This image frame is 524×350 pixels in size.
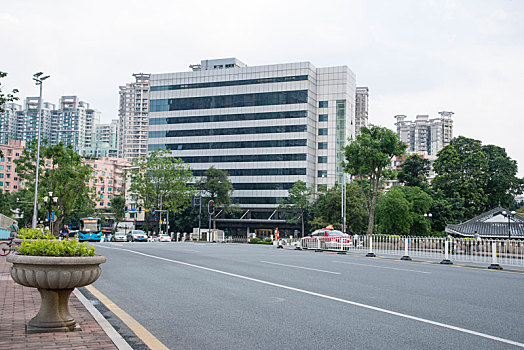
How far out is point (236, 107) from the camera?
9950 cm

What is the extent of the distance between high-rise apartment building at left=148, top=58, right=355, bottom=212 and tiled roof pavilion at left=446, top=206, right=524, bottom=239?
49.8m

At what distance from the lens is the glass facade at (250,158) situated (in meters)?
94.9

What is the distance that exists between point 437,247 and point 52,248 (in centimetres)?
2575

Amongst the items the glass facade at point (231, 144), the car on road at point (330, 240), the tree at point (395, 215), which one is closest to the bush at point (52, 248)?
the car on road at point (330, 240)

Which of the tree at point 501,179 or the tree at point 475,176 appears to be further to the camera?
the tree at point 501,179

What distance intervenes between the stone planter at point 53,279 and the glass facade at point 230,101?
90702 millimetres

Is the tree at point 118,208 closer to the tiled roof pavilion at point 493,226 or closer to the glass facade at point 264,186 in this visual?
the glass facade at point 264,186

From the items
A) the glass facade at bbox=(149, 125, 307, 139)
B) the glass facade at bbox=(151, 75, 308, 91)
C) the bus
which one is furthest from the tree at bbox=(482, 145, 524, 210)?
the bus

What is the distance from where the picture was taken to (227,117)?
99875 millimetres

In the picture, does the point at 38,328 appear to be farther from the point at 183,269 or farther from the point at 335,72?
the point at 335,72

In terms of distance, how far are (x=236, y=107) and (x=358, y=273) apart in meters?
85.5

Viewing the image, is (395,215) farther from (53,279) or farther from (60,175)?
(53,279)

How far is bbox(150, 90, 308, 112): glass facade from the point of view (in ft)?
316

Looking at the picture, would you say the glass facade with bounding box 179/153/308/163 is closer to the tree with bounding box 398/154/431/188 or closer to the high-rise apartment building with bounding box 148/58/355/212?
the high-rise apartment building with bounding box 148/58/355/212
